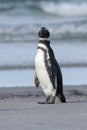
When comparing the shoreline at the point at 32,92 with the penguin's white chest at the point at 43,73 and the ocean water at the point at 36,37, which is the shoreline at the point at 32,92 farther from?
the penguin's white chest at the point at 43,73

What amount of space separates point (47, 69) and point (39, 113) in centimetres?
132

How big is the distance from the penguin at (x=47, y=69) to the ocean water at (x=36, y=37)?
2450 mm

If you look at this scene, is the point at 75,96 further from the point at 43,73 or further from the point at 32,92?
the point at 43,73

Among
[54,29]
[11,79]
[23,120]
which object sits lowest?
[54,29]

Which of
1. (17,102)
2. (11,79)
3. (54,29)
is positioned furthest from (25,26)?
(17,102)

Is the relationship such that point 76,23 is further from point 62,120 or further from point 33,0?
point 62,120

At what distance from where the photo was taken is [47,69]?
910 centimetres

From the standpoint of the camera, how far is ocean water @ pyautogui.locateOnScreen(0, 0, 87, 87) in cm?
1309

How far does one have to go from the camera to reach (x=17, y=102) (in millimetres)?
9516

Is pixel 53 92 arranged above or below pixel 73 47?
above

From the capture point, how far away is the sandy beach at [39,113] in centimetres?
692

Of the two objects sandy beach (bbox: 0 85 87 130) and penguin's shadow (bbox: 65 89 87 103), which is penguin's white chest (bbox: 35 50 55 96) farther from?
penguin's shadow (bbox: 65 89 87 103)

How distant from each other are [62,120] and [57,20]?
19174 mm

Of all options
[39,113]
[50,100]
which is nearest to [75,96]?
[50,100]
